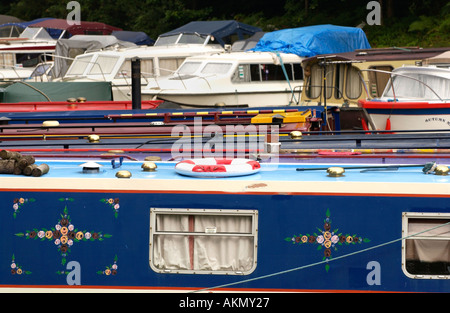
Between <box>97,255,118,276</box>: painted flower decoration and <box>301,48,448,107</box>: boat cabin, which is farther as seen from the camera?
<box>301,48,448,107</box>: boat cabin

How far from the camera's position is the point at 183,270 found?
525 centimetres

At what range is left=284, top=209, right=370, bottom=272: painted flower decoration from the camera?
5203 mm

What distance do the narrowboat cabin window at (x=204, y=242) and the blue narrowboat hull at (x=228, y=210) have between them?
0.13 feet

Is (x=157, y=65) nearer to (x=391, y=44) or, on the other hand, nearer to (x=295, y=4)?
(x=391, y=44)

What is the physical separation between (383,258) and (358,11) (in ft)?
77.5

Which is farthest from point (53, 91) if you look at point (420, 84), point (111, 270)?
point (111, 270)

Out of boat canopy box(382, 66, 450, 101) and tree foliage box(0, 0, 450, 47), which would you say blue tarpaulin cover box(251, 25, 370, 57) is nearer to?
tree foliage box(0, 0, 450, 47)

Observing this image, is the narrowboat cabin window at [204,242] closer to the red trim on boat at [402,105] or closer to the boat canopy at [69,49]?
the red trim on boat at [402,105]

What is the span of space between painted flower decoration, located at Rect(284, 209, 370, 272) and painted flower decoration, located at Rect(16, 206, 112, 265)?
152 cm

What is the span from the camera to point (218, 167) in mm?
5422

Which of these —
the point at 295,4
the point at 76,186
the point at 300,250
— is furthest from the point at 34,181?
the point at 295,4

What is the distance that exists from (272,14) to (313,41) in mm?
14332

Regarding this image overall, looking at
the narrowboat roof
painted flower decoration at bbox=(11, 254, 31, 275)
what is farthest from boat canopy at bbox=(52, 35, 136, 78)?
painted flower decoration at bbox=(11, 254, 31, 275)

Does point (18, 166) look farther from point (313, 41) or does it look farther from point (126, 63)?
point (126, 63)
